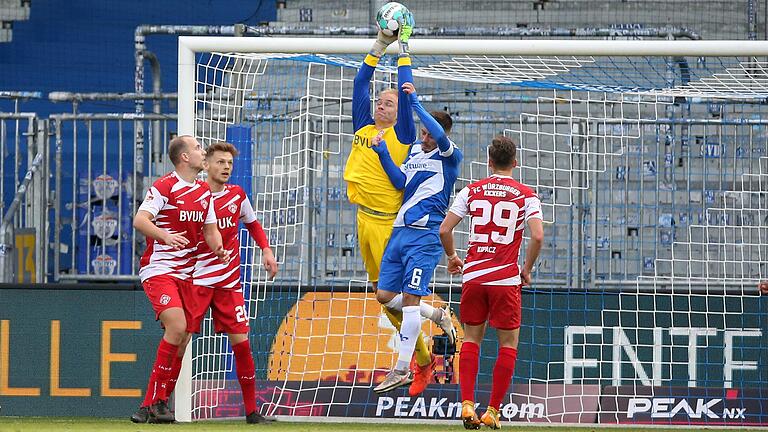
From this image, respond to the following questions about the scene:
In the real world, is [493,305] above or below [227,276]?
below

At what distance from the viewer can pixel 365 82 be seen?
8102mm

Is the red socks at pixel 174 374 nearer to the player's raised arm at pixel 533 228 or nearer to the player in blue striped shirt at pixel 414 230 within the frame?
the player in blue striped shirt at pixel 414 230

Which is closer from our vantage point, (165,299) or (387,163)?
(165,299)

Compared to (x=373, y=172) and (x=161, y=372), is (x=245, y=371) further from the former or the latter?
(x=373, y=172)

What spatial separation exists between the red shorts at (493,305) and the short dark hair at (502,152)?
734 mm

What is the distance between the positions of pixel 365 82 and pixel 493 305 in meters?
1.77

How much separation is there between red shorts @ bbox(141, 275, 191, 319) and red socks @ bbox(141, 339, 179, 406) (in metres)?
0.21

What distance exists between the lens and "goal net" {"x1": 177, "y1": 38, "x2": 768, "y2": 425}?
8.75m

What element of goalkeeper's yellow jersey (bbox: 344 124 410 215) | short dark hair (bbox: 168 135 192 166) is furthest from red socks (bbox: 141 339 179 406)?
goalkeeper's yellow jersey (bbox: 344 124 410 215)

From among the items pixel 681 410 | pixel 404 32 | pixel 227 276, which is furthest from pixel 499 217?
pixel 681 410

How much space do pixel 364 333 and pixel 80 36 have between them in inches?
252

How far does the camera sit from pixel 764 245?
32.3ft

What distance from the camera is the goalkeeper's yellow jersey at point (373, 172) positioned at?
26.8 feet

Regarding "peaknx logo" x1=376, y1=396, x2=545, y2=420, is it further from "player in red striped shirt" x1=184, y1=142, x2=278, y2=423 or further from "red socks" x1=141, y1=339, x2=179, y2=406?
"red socks" x1=141, y1=339, x2=179, y2=406
